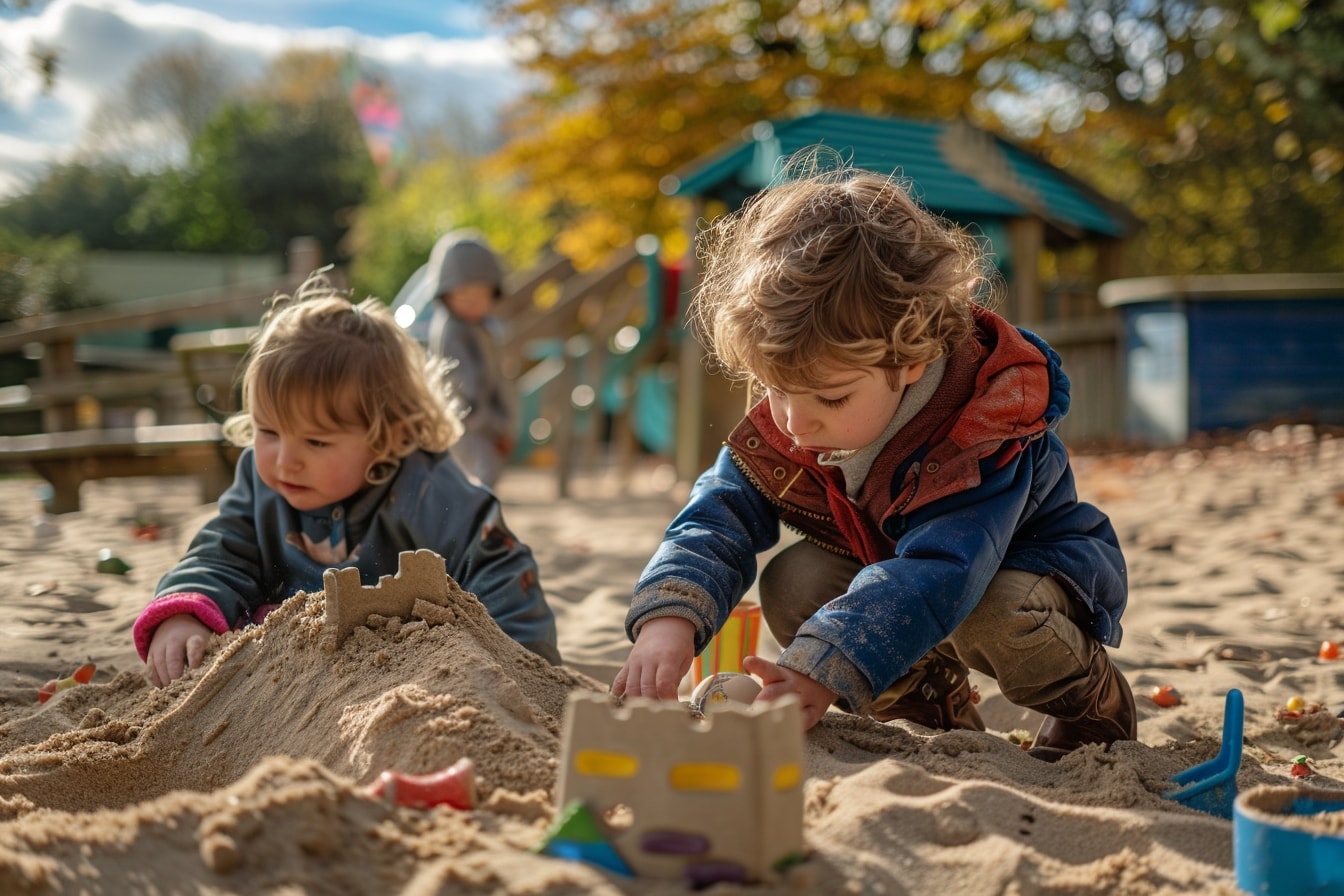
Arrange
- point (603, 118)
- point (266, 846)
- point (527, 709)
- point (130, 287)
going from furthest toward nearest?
point (130, 287), point (603, 118), point (527, 709), point (266, 846)

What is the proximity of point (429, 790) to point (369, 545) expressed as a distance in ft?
4.89

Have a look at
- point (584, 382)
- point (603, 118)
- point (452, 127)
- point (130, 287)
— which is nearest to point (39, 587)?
point (584, 382)

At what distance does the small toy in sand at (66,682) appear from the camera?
2.64 metres

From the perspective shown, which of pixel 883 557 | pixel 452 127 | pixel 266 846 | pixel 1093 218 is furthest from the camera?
pixel 452 127

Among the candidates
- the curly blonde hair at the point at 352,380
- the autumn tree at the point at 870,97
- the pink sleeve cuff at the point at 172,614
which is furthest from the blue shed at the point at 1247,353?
the pink sleeve cuff at the point at 172,614

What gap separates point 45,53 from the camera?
312 inches

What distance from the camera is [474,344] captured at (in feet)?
21.0

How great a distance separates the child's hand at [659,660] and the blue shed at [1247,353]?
23.8ft

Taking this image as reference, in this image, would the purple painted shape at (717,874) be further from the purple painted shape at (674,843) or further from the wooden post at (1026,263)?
the wooden post at (1026,263)

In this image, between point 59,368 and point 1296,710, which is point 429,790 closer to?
point 1296,710

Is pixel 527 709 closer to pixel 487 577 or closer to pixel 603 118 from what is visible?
pixel 487 577

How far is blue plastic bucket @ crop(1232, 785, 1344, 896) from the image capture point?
55.5 inches

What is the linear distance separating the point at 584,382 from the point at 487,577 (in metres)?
7.86

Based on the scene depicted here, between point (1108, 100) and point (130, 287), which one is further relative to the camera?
point (130, 287)
